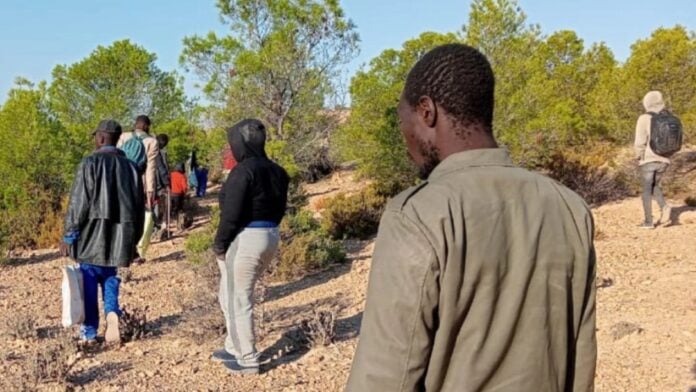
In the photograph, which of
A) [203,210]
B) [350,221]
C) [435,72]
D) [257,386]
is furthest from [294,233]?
[435,72]

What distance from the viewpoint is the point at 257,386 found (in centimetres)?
430

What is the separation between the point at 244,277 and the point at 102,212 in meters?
1.41

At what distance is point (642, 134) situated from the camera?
28.3ft

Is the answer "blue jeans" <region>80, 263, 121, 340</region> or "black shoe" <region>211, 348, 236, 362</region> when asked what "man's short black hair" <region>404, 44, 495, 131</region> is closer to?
"black shoe" <region>211, 348, 236, 362</region>

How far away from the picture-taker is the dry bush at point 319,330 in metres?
4.96

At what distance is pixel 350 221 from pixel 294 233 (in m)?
2.36

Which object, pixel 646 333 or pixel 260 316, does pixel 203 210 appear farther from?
pixel 646 333

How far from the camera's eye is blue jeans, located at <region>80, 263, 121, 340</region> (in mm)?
5000

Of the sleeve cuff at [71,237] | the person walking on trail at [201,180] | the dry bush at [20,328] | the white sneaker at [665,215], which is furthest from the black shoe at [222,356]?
the person walking on trail at [201,180]

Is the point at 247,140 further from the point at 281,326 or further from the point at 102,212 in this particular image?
the point at 281,326

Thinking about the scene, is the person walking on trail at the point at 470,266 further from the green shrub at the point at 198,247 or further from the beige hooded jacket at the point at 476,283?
the green shrub at the point at 198,247

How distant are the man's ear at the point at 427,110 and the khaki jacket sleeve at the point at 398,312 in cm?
26

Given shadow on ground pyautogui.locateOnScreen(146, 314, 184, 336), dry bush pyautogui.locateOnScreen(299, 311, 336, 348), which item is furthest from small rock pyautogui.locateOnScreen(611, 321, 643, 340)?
shadow on ground pyautogui.locateOnScreen(146, 314, 184, 336)

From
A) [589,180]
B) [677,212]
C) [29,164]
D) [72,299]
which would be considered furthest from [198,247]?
[589,180]
